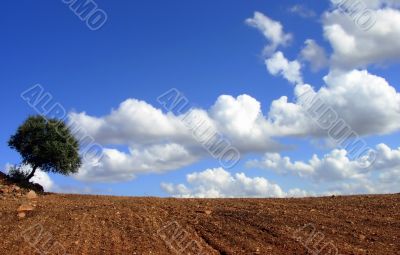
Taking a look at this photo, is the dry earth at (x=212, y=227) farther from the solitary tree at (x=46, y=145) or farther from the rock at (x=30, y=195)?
the solitary tree at (x=46, y=145)

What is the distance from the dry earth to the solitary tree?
11586 millimetres

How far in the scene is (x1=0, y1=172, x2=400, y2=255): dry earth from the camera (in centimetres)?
1612

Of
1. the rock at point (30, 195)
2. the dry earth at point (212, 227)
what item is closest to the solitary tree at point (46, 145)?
the rock at point (30, 195)

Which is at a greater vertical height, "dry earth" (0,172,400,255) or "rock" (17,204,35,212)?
"dry earth" (0,172,400,255)

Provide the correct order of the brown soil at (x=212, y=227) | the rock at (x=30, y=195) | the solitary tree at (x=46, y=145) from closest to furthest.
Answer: the brown soil at (x=212, y=227) < the rock at (x=30, y=195) < the solitary tree at (x=46, y=145)

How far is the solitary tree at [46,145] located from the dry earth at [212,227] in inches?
456

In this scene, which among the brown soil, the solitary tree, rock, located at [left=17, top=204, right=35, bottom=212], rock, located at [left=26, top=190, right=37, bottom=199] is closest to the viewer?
the brown soil

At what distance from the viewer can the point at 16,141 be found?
36219 mm

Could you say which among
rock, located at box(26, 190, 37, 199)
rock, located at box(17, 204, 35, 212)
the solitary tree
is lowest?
rock, located at box(26, 190, 37, 199)

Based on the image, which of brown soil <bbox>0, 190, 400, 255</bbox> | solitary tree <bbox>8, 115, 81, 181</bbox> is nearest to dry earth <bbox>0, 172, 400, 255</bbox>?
brown soil <bbox>0, 190, 400, 255</bbox>

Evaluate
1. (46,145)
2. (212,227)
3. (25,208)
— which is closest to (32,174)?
(46,145)

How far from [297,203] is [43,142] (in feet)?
63.9

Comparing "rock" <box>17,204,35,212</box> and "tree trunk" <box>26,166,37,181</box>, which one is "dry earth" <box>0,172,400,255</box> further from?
"tree trunk" <box>26,166,37,181</box>

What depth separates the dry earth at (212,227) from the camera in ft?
52.9
